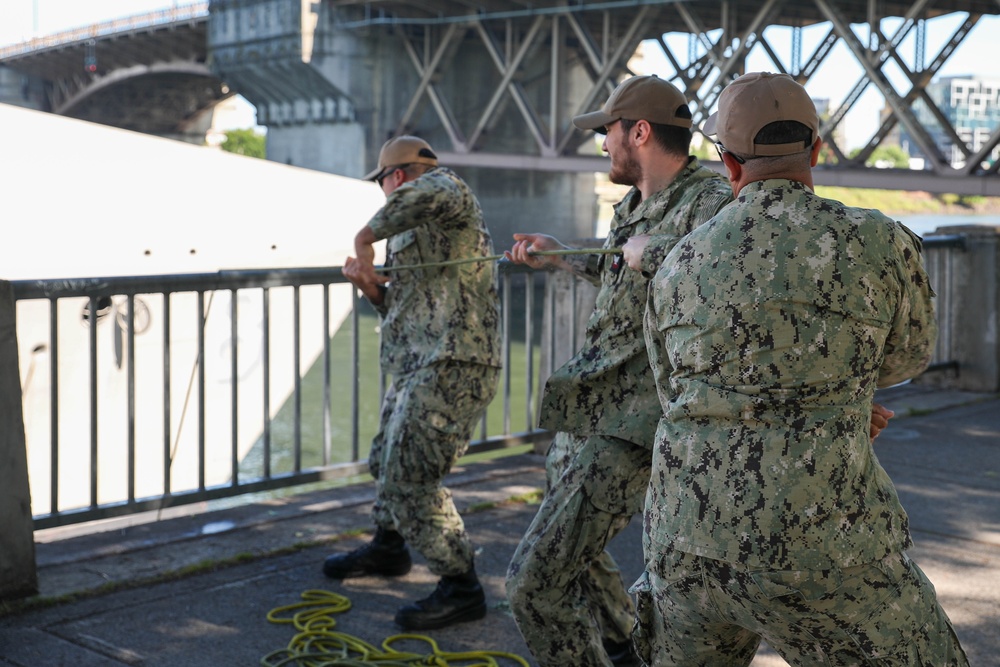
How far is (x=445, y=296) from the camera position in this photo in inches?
178

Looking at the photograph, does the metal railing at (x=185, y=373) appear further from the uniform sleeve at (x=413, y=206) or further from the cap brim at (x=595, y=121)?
the cap brim at (x=595, y=121)

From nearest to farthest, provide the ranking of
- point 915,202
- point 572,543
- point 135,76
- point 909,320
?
point 909,320 → point 572,543 → point 135,76 → point 915,202

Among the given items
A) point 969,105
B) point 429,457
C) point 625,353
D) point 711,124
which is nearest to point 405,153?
point 429,457

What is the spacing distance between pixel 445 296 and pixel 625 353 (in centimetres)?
125

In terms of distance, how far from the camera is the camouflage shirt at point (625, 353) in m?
3.38

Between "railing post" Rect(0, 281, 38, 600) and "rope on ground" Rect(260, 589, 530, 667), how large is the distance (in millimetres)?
1026

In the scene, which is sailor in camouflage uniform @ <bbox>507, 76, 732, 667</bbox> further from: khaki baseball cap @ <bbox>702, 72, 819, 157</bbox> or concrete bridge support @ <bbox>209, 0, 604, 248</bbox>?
concrete bridge support @ <bbox>209, 0, 604, 248</bbox>

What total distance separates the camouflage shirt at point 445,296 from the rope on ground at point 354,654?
3.18ft

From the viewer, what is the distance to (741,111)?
8.01 ft

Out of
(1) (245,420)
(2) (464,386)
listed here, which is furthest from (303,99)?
(2) (464,386)

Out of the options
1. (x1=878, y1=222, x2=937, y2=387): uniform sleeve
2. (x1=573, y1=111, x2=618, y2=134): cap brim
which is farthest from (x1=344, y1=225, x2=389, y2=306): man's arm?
(x1=878, y1=222, x2=937, y2=387): uniform sleeve

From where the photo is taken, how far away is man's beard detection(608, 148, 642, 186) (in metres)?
3.49

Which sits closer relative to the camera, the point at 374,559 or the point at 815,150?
the point at 815,150

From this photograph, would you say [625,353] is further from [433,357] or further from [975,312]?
[975,312]
